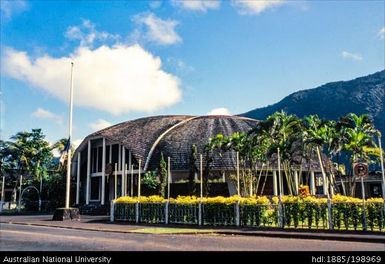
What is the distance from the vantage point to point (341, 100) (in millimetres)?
156500

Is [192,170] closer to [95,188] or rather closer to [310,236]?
[95,188]

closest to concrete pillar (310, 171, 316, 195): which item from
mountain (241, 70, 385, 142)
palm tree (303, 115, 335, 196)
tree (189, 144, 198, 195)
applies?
palm tree (303, 115, 335, 196)

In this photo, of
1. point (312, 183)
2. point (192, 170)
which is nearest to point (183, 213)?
point (192, 170)

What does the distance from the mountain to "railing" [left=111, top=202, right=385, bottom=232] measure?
13696 cm

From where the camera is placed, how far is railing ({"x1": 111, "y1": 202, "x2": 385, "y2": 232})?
15.8 metres

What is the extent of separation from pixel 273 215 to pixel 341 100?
150 metres

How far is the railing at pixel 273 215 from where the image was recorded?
15815mm

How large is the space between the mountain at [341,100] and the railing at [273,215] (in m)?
137

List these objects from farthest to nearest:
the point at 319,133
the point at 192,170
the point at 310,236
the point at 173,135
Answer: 1. the point at 173,135
2. the point at 192,170
3. the point at 319,133
4. the point at 310,236

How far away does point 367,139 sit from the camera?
27.1 m

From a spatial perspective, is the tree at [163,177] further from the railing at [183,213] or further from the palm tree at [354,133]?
the palm tree at [354,133]

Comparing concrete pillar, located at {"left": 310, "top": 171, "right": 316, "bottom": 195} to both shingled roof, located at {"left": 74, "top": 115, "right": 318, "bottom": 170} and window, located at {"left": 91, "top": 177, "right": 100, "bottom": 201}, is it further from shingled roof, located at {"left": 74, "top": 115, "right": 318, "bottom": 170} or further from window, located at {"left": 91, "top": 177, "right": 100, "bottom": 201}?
window, located at {"left": 91, "top": 177, "right": 100, "bottom": 201}
